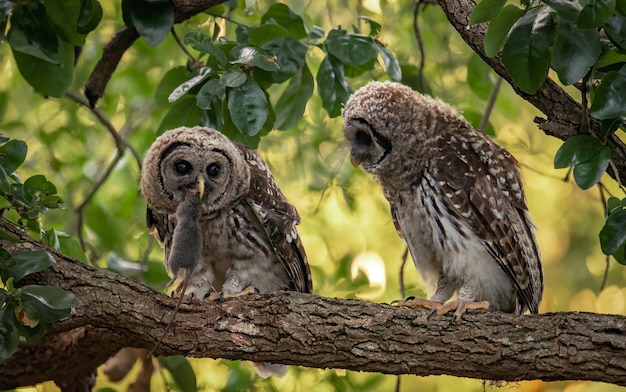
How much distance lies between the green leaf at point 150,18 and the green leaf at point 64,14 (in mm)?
189

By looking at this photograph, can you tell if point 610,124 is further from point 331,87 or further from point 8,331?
point 8,331

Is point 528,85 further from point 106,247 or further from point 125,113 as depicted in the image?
point 125,113

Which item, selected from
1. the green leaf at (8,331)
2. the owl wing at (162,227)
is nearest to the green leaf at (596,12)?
the green leaf at (8,331)

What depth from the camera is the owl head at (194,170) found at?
3.76 meters

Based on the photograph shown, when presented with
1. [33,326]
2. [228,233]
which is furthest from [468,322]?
[33,326]

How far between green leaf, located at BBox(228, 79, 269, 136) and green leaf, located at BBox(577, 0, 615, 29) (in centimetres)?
123

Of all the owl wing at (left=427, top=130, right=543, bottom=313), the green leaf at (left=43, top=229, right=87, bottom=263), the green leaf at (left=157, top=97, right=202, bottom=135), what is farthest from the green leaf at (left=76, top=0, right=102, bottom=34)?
the owl wing at (left=427, top=130, right=543, bottom=313)

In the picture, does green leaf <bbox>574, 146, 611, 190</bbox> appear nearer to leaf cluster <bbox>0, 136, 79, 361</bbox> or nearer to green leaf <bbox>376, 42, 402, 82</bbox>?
green leaf <bbox>376, 42, 402, 82</bbox>

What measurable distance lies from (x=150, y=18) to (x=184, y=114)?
41cm

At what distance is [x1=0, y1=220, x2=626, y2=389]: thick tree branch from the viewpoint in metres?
3.02

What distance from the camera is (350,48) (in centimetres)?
381

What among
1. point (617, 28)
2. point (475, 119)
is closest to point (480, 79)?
point (475, 119)

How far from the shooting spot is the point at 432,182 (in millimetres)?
3717

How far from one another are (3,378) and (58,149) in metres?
1.99
